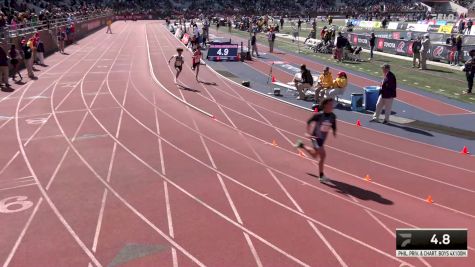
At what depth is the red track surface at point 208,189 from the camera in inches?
280

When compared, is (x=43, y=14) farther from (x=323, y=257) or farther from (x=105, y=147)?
(x=323, y=257)

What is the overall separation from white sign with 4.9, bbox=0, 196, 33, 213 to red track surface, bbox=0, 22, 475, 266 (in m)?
0.06

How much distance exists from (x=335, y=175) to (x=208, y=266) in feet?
16.1

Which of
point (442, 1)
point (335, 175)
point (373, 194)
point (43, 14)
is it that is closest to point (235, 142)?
point (335, 175)

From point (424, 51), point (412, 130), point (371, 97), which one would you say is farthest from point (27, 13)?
point (412, 130)

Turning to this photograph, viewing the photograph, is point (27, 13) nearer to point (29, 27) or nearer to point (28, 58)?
point (29, 27)

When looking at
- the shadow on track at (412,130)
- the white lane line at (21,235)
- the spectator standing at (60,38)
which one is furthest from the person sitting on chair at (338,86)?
the spectator standing at (60,38)

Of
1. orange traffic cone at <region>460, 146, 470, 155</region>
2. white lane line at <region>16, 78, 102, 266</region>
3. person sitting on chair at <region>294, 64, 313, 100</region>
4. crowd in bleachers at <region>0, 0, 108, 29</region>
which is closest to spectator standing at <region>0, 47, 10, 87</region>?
crowd in bleachers at <region>0, 0, 108, 29</region>

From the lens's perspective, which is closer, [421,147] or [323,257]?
[323,257]

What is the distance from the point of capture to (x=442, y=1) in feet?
311

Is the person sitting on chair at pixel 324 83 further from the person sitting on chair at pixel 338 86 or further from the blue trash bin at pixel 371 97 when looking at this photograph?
the blue trash bin at pixel 371 97
